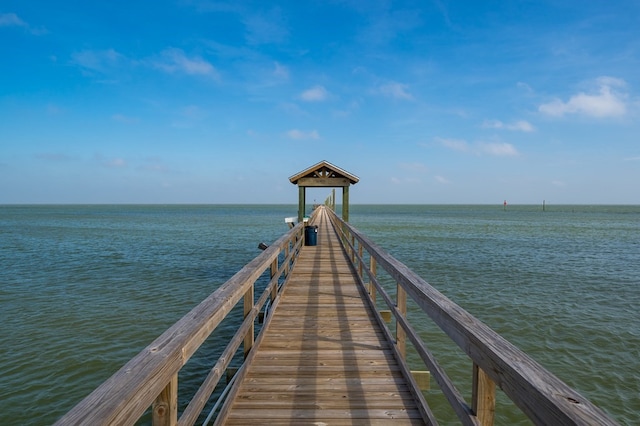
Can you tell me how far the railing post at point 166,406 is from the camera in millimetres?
1593

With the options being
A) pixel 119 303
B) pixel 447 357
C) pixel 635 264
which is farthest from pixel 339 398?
pixel 635 264

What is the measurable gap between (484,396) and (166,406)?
158 cm

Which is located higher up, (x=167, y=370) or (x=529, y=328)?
(x=167, y=370)

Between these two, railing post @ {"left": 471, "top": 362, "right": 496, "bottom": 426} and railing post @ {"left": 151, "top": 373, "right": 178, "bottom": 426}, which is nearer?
railing post @ {"left": 151, "top": 373, "right": 178, "bottom": 426}

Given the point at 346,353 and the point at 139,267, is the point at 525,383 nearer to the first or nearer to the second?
the point at 346,353

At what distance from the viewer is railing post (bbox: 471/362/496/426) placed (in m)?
1.72

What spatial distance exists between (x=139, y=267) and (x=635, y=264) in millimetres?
25868

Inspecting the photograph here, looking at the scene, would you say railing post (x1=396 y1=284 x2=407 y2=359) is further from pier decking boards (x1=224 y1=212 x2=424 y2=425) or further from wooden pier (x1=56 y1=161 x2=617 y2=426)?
pier decking boards (x1=224 y1=212 x2=424 y2=425)

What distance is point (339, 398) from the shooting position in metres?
3.12

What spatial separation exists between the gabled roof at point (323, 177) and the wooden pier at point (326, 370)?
323 inches

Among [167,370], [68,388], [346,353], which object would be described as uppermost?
[167,370]

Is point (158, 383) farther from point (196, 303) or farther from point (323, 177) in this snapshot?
point (323, 177)

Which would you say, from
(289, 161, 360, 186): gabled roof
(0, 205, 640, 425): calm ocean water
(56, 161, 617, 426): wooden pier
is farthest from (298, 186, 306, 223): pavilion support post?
(56, 161, 617, 426): wooden pier

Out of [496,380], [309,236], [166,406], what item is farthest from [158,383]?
[309,236]
